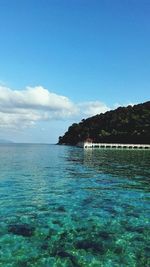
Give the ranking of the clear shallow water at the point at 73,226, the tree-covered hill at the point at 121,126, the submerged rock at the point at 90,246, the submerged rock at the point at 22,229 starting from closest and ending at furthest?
the clear shallow water at the point at 73,226, the submerged rock at the point at 90,246, the submerged rock at the point at 22,229, the tree-covered hill at the point at 121,126

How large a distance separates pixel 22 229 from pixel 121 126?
145325 millimetres

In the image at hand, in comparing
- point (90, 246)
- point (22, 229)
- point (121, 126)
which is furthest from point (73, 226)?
point (121, 126)

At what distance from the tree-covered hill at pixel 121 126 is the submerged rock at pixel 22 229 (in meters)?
133

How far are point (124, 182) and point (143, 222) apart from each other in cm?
1491

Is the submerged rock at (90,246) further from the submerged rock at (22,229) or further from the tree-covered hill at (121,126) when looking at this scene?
the tree-covered hill at (121,126)

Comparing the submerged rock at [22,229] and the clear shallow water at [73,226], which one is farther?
the submerged rock at [22,229]

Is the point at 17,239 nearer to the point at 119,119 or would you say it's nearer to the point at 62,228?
the point at 62,228

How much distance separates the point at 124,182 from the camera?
3122cm

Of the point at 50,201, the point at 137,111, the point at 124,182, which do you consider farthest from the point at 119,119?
the point at 50,201

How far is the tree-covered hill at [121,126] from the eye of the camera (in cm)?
14662

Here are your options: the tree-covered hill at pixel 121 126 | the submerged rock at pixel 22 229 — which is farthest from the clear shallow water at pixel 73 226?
the tree-covered hill at pixel 121 126

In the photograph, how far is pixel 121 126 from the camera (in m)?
157

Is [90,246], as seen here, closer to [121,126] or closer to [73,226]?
[73,226]

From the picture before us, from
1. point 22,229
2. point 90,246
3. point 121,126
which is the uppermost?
point 121,126
